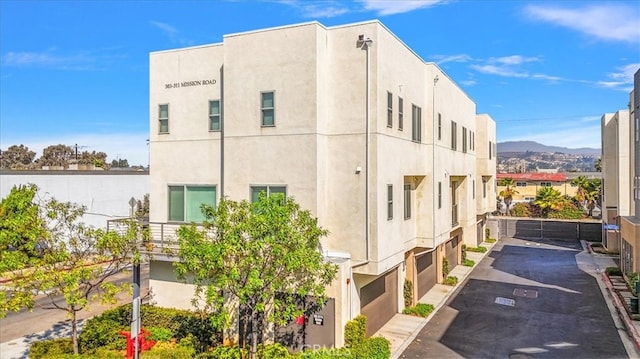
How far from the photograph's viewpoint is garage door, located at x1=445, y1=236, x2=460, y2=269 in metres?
28.2

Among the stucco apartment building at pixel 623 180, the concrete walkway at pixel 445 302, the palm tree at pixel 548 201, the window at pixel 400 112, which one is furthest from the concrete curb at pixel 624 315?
the palm tree at pixel 548 201

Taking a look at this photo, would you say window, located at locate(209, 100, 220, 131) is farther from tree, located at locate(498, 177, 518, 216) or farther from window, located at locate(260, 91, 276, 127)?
tree, located at locate(498, 177, 518, 216)

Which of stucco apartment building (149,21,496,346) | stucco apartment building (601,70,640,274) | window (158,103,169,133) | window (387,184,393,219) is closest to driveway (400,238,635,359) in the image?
stucco apartment building (149,21,496,346)

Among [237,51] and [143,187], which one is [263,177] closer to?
[237,51]

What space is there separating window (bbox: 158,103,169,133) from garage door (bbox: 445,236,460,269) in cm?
1811

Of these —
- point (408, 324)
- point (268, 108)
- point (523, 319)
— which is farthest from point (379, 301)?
point (268, 108)

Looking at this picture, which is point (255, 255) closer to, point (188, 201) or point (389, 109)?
point (188, 201)

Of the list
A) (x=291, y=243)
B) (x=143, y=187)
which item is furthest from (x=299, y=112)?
(x=143, y=187)

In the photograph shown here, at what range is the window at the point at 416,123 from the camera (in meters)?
18.8

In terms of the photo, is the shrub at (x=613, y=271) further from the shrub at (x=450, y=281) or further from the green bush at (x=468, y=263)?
the shrub at (x=450, y=281)

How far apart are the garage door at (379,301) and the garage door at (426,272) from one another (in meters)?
3.06

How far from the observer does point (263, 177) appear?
1574cm

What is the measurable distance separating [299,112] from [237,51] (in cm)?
338

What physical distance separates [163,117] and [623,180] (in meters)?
32.0
